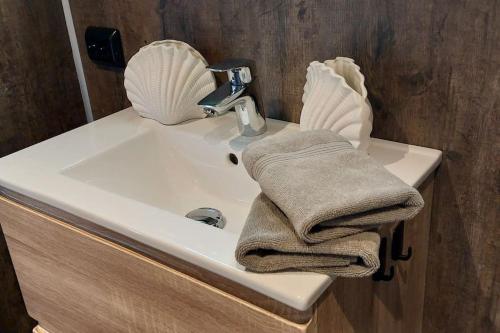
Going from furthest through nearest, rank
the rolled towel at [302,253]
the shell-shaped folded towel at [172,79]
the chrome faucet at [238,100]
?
the shell-shaped folded towel at [172,79] < the chrome faucet at [238,100] < the rolled towel at [302,253]

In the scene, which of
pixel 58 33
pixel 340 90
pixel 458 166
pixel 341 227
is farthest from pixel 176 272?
pixel 58 33

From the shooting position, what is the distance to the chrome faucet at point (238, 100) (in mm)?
886

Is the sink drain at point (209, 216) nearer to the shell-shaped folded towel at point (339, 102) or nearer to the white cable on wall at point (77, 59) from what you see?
the shell-shaped folded towel at point (339, 102)

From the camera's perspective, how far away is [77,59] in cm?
129

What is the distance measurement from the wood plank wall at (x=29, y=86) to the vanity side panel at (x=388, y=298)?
35.0 inches

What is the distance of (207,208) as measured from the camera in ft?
3.15

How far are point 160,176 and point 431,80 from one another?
0.54 metres

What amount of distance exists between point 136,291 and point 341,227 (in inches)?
13.1

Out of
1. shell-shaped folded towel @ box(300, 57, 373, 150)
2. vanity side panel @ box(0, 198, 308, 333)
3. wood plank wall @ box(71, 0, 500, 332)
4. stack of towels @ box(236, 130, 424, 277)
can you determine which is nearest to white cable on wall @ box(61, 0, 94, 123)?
wood plank wall @ box(71, 0, 500, 332)

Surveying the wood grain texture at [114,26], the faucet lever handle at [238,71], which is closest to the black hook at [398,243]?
the faucet lever handle at [238,71]

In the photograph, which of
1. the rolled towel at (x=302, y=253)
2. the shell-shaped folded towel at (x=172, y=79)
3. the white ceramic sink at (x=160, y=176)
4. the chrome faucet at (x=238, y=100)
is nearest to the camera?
the rolled towel at (x=302, y=253)

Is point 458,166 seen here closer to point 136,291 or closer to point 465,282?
point 465,282

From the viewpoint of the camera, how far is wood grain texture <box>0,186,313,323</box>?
23.2 inches

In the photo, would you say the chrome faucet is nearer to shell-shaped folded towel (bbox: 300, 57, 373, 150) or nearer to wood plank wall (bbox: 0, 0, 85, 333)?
shell-shaped folded towel (bbox: 300, 57, 373, 150)
